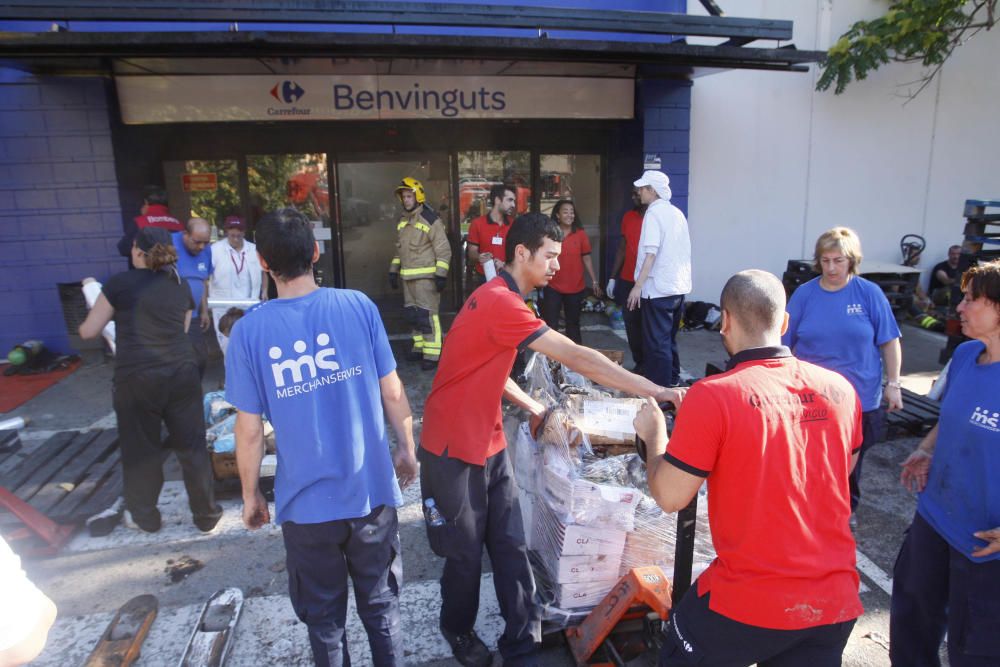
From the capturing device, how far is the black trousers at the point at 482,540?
2.68 meters

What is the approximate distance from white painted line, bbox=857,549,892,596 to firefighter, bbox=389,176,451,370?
4.62 metres

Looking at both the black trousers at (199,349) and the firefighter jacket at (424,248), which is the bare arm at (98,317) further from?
the firefighter jacket at (424,248)

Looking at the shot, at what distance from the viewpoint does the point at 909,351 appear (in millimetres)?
8109

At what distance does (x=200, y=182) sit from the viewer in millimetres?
8680

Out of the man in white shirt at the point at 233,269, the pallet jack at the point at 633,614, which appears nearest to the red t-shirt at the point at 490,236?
the man in white shirt at the point at 233,269

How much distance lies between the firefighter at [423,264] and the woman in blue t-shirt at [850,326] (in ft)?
14.4

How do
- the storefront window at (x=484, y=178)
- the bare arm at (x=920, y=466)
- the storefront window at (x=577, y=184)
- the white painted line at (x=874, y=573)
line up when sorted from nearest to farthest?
the bare arm at (x=920, y=466), the white painted line at (x=874, y=573), the storefront window at (x=484, y=178), the storefront window at (x=577, y=184)

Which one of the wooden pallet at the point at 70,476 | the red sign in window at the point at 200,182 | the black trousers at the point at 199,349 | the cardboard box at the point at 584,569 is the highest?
the red sign in window at the point at 200,182

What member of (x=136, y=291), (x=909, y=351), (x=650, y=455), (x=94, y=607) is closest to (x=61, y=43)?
(x=136, y=291)

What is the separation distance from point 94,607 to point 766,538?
3414 millimetres

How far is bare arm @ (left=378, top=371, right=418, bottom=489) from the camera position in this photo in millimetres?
2590

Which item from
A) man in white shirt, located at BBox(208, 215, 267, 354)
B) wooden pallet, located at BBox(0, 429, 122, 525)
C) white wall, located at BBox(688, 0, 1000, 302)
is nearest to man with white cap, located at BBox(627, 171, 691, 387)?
white wall, located at BBox(688, 0, 1000, 302)

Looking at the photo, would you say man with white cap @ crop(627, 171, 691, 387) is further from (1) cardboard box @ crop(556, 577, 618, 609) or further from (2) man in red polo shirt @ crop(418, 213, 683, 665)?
(2) man in red polo shirt @ crop(418, 213, 683, 665)

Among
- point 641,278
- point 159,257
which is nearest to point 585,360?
point 159,257
